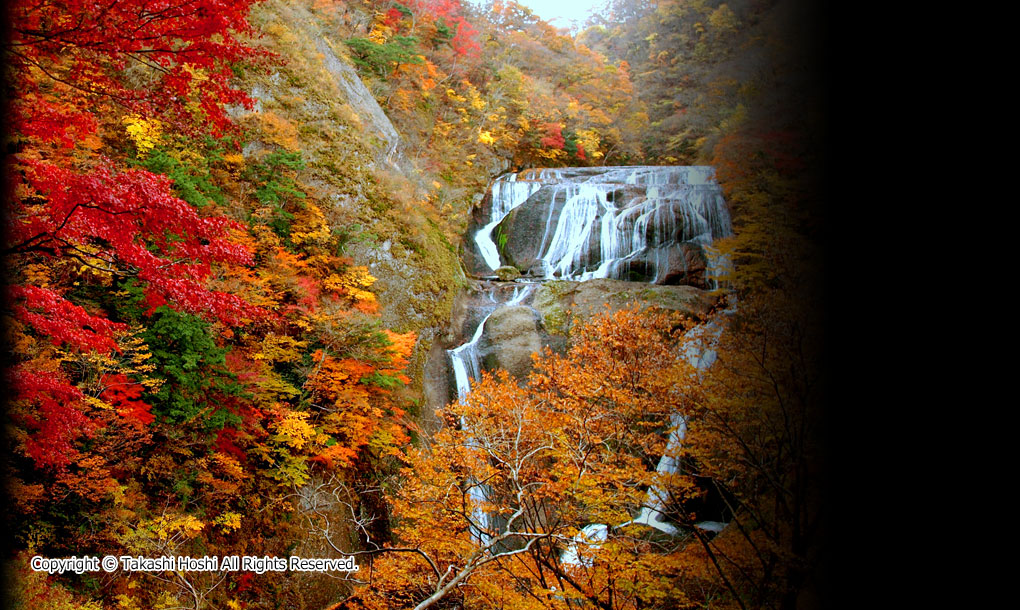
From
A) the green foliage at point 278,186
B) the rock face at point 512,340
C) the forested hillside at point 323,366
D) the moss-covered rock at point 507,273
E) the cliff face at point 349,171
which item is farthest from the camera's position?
the moss-covered rock at point 507,273

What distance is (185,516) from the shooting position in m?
6.26

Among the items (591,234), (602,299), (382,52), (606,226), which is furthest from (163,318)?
(382,52)

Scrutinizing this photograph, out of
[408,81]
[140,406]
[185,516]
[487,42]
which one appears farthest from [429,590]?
[487,42]

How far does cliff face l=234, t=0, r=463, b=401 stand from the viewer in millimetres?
11406

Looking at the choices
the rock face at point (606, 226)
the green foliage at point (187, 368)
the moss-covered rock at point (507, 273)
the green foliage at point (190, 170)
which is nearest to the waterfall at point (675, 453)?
the rock face at point (606, 226)

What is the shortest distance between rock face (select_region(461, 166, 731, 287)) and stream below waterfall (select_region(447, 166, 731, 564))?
4 cm

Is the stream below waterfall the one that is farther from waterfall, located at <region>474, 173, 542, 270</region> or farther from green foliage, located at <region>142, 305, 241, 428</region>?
green foliage, located at <region>142, 305, 241, 428</region>

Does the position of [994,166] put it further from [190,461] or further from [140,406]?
[190,461]

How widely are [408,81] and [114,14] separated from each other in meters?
17.8

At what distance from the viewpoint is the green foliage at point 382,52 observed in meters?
17.3

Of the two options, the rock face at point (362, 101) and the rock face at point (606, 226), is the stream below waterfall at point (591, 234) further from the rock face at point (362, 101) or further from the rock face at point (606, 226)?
the rock face at point (362, 101)

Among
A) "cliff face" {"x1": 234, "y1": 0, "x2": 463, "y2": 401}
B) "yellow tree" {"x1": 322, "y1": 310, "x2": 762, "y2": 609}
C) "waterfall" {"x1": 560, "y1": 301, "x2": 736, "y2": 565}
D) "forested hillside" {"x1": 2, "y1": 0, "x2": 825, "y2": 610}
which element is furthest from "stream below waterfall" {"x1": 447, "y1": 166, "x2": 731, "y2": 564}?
"waterfall" {"x1": 560, "y1": 301, "x2": 736, "y2": 565}

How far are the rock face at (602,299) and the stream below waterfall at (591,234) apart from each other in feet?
2.26

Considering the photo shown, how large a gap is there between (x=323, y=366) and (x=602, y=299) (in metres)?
7.91
